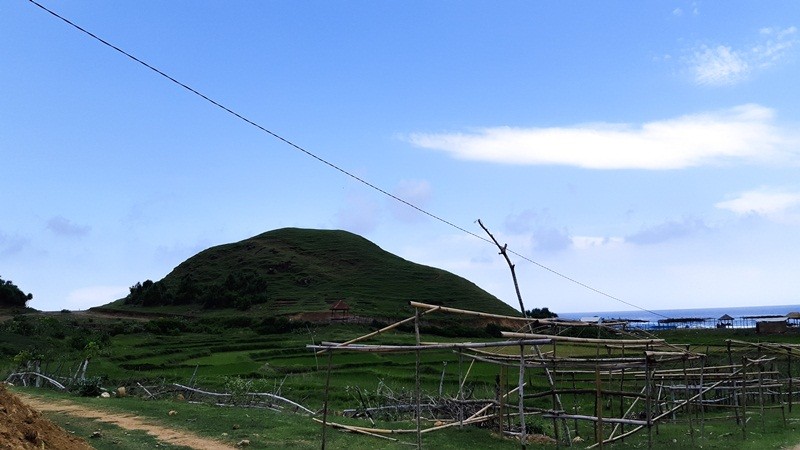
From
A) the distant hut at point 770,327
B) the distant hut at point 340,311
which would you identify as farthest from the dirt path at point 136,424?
the distant hut at point 770,327

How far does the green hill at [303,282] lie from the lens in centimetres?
7075

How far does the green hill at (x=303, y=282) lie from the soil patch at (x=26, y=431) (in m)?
49.9

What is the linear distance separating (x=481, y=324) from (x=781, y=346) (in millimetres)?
48037

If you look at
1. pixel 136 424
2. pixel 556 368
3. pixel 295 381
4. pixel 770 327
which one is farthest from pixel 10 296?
pixel 770 327

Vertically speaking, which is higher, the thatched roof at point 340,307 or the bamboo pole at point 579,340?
the thatched roof at point 340,307

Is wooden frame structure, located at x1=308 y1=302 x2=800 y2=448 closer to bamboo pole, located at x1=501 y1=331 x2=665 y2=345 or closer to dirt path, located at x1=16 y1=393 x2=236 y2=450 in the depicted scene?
bamboo pole, located at x1=501 y1=331 x2=665 y2=345

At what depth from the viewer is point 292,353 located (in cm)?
4006

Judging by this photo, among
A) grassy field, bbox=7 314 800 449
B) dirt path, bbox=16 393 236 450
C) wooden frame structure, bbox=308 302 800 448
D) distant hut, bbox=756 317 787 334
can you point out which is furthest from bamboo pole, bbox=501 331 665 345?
distant hut, bbox=756 317 787 334

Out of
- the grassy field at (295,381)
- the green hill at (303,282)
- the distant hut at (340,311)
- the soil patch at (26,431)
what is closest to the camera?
the soil patch at (26,431)

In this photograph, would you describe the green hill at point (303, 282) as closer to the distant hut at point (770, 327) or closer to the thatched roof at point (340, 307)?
the thatched roof at point (340, 307)

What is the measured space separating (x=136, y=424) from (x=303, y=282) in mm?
68284

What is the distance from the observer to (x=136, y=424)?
14133mm

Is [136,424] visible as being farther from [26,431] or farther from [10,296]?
[10,296]

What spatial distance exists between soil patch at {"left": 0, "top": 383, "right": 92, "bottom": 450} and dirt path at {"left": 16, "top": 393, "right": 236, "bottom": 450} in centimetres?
228
